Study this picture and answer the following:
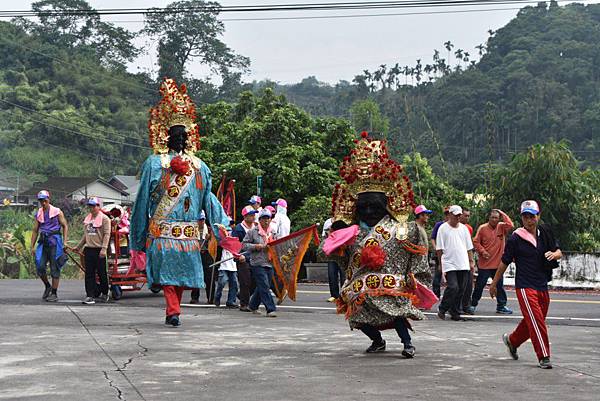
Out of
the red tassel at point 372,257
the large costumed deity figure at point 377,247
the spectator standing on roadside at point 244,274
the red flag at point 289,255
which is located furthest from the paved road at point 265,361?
the spectator standing on roadside at point 244,274

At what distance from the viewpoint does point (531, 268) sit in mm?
9781

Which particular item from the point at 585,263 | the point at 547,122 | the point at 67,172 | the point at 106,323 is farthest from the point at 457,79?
the point at 106,323

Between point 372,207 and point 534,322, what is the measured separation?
2028 mm

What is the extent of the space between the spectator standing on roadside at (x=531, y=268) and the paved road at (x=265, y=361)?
1.19 ft


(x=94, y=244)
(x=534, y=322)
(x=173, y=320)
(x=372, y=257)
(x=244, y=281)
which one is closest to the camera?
(x=534, y=322)

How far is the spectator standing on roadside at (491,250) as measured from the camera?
1584 centimetres

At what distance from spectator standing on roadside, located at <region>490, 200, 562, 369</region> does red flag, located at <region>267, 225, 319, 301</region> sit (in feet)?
17.8

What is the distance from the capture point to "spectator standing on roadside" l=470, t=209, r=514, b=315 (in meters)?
15.8

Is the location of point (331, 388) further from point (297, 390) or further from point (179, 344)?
point (179, 344)

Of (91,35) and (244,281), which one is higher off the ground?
(91,35)

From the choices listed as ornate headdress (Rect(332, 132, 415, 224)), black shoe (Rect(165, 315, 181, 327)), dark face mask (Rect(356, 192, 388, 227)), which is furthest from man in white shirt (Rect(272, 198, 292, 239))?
dark face mask (Rect(356, 192, 388, 227))

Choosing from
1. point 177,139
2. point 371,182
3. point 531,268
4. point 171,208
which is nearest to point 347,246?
point 371,182

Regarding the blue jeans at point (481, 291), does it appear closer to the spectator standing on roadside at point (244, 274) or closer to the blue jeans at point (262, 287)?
the blue jeans at point (262, 287)

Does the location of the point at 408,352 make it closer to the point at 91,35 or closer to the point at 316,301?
the point at 316,301
